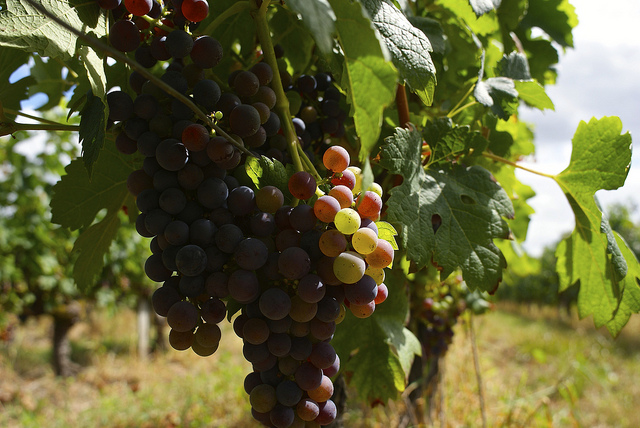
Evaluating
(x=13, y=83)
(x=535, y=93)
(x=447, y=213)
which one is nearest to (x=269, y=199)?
(x=447, y=213)

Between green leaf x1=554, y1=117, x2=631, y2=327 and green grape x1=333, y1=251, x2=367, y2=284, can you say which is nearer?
green grape x1=333, y1=251, x2=367, y2=284

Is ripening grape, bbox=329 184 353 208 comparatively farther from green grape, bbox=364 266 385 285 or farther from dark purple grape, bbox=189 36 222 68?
dark purple grape, bbox=189 36 222 68

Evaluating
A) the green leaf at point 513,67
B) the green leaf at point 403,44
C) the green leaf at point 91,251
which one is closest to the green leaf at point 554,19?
the green leaf at point 513,67

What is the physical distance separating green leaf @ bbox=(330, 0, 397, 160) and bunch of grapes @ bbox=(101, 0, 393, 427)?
167mm

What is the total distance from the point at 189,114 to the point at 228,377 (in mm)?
5134

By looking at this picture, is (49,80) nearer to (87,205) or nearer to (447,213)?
(87,205)

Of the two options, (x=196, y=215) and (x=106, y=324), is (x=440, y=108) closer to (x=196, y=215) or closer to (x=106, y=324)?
(x=196, y=215)

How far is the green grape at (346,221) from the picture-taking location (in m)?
0.65

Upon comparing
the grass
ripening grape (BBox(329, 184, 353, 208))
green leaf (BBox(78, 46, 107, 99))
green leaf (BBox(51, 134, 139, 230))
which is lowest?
the grass

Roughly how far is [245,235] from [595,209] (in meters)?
0.92

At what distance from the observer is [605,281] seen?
3.81ft

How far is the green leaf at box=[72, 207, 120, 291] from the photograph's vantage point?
1065 millimetres

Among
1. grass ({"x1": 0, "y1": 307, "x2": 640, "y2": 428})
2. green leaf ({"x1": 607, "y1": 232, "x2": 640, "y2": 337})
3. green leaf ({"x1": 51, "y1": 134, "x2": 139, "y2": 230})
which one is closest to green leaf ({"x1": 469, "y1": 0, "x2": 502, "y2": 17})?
green leaf ({"x1": 607, "y1": 232, "x2": 640, "y2": 337})

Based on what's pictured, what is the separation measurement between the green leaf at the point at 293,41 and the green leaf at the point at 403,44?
1.35 feet
